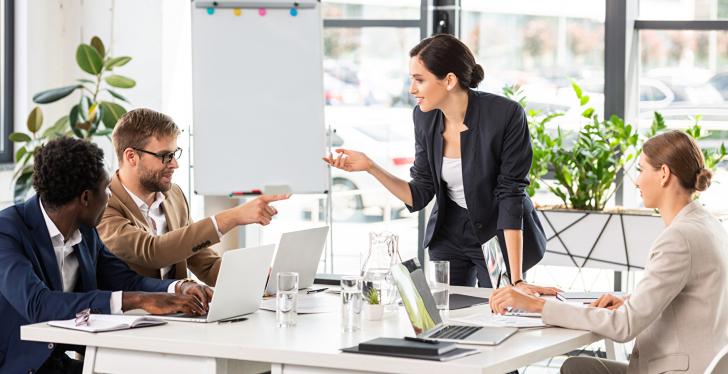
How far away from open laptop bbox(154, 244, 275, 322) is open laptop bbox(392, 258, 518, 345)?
1.25 feet

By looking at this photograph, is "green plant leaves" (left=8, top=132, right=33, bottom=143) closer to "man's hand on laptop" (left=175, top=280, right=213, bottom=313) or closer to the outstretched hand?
the outstretched hand

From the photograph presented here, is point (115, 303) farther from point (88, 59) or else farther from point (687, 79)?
point (687, 79)

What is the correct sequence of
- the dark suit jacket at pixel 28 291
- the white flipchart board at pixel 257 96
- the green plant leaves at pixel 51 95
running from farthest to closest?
the green plant leaves at pixel 51 95 < the white flipchart board at pixel 257 96 < the dark suit jacket at pixel 28 291

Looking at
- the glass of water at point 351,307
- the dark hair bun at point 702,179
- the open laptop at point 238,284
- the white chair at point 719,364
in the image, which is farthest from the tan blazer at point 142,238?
the white chair at point 719,364

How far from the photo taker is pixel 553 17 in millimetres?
5391

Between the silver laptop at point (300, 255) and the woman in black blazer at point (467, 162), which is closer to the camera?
the silver laptop at point (300, 255)

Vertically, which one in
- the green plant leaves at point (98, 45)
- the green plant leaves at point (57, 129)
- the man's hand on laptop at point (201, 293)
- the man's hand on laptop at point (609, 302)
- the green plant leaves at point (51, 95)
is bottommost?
the man's hand on laptop at point (609, 302)

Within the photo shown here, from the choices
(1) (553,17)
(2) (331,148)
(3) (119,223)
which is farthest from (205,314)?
(1) (553,17)

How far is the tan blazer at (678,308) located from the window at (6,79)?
383 centimetres

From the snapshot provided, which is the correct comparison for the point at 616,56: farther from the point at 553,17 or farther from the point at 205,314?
the point at 205,314

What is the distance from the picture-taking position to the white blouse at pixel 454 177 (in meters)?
3.49

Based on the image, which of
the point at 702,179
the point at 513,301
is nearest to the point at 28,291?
the point at 513,301

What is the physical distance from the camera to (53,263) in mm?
2709

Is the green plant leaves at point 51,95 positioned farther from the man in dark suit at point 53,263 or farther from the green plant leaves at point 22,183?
the man in dark suit at point 53,263
